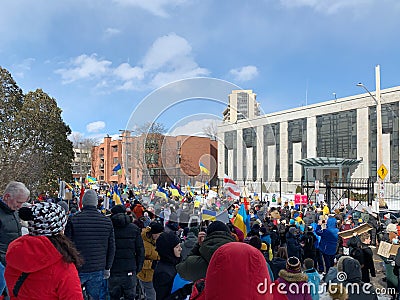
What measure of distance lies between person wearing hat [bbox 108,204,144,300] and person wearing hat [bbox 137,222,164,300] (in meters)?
0.40

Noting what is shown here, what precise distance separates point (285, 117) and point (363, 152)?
37.1ft

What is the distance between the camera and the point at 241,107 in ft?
23.6

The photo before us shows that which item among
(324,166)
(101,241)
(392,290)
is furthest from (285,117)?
(101,241)

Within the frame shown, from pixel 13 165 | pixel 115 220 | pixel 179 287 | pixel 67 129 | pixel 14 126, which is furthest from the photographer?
pixel 67 129

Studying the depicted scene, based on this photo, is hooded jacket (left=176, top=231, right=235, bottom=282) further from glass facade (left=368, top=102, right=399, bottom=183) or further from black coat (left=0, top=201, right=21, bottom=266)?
glass facade (left=368, top=102, right=399, bottom=183)

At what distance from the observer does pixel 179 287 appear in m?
4.16

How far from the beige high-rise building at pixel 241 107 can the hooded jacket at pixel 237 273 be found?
206 inches

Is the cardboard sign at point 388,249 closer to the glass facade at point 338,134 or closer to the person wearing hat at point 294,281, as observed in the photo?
the person wearing hat at point 294,281

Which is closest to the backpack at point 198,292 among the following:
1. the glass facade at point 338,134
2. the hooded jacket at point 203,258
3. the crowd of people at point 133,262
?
the crowd of people at point 133,262

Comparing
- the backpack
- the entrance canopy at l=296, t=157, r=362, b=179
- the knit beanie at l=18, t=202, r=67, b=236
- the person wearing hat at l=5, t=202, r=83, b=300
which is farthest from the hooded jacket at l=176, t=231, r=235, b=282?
the entrance canopy at l=296, t=157, r=362, b=179

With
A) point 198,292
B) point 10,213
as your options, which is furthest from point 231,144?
point 198,292

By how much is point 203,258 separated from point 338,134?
43.1 metres

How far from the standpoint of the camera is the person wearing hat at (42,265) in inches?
98.1

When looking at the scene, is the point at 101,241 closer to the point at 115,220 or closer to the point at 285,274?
the point at 115,220
